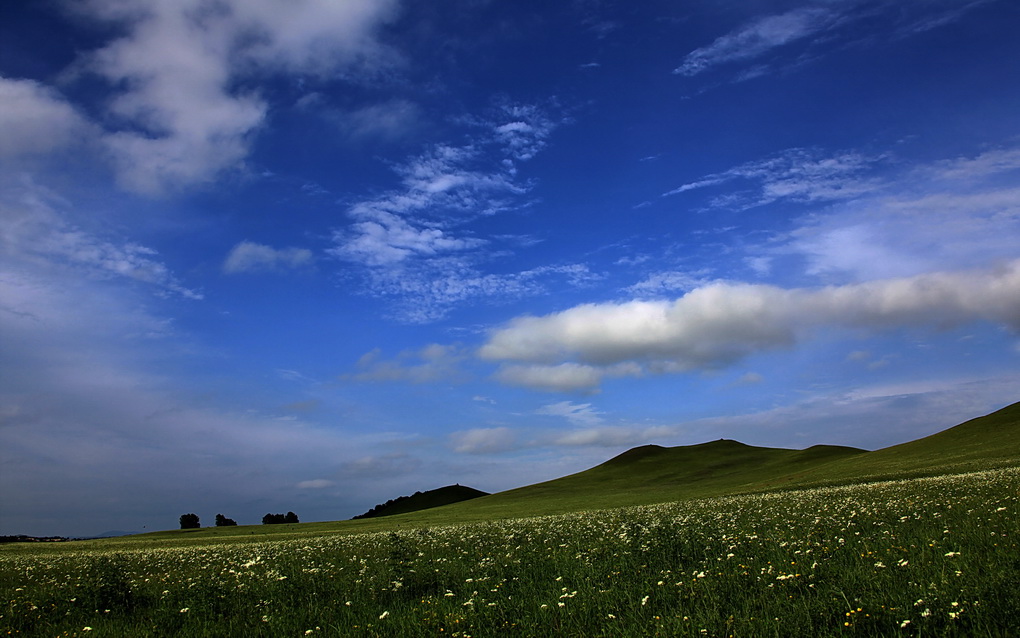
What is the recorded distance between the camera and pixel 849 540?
11.9 metres

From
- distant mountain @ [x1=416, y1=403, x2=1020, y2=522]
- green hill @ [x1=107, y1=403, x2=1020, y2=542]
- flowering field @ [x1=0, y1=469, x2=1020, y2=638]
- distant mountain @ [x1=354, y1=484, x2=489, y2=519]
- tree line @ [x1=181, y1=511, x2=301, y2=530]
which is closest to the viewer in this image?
flowering field @ [x1=0, y1=469, x2=1020, y2=638]

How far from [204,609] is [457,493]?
156 metres

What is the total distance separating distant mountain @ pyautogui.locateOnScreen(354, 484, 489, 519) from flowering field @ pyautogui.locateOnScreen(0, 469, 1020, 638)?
13948cm

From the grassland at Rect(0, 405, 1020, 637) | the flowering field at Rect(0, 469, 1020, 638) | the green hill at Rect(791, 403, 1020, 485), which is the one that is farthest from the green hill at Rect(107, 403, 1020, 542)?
the flowering field at Rect(0, 469, 1020, 638)

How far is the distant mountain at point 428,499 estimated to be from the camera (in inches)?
5898

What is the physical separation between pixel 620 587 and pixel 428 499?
154181 mm

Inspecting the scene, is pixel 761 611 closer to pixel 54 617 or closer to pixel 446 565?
pixel 446 565

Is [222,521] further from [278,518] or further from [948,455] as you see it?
[948,455]

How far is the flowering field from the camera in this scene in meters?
7.18

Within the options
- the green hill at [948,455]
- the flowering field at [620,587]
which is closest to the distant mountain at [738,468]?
the green hill at [948,455]

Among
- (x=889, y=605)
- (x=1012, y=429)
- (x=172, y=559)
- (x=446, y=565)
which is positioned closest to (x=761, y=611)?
(x=889, y=605)

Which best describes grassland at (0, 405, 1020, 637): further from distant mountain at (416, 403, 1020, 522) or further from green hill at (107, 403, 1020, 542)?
distant mountain at (416, 403, 1020, 522)

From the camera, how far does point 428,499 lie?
15575cm

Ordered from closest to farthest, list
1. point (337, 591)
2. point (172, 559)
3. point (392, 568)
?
1. point (337, 591)
2. point (392, 568)
3. point (172, 559)
